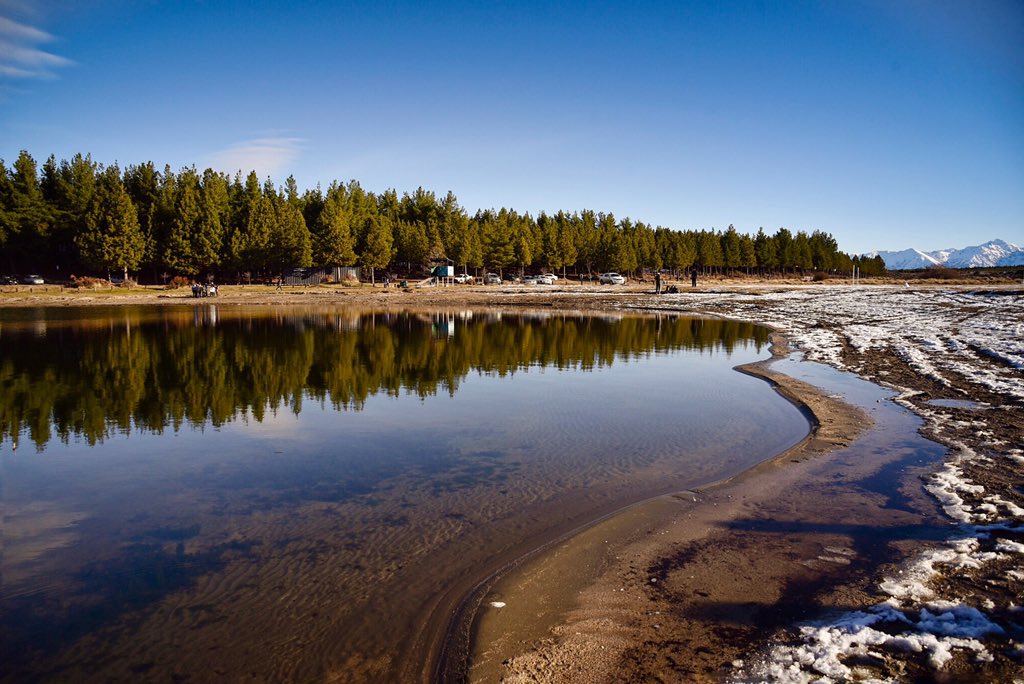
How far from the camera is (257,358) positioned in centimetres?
2609

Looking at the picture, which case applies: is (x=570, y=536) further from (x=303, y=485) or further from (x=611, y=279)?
(x=611, y=279)

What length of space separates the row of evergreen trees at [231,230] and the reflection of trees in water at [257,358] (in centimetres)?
3856

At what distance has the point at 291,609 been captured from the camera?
6.93 m

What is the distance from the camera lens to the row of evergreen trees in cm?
8181

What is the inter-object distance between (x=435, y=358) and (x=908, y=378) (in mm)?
16934

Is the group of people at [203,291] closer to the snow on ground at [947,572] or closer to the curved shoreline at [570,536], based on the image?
the snow on ground at [947,572]

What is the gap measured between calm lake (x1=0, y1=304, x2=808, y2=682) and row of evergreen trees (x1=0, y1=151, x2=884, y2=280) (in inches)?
2480

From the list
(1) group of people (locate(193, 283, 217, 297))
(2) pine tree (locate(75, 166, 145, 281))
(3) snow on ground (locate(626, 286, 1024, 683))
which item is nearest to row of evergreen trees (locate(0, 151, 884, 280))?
(2) pine tree (locate(75, 166, 145, 281))

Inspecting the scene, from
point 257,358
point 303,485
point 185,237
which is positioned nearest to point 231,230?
point 185,237

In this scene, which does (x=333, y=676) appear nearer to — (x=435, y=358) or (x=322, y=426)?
(x=322, y=426)

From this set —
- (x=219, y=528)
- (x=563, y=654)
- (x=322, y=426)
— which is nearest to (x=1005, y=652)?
(x=563, y=654)

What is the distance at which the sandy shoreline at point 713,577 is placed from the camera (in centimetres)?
580

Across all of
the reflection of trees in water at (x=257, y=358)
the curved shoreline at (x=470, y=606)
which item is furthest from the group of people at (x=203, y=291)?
the curved shoreline at (x=470, y=606)

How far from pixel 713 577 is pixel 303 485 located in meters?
6.78
